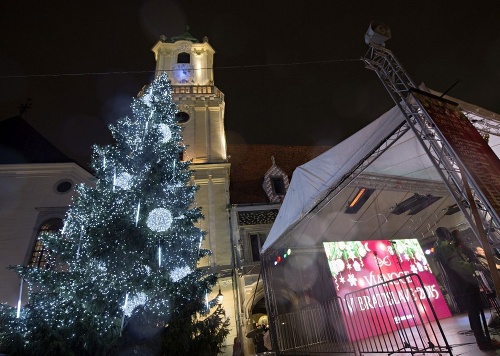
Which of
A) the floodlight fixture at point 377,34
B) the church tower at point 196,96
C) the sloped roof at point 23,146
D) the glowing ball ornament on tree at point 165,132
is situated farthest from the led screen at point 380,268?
the sloped roof at point 23,146

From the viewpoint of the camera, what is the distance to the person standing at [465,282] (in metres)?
4.31

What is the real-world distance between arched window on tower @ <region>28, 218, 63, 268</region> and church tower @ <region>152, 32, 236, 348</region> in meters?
7.13

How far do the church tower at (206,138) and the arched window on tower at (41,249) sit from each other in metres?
7.13

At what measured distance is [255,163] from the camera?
19.2 m

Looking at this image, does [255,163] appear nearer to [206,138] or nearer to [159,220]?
[206,138]

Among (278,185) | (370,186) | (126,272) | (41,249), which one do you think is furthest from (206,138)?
(126,272)

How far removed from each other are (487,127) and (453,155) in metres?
3.26

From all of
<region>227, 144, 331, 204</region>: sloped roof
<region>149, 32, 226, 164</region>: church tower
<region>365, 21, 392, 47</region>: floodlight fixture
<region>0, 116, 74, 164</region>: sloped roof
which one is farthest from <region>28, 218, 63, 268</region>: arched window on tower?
<region>365, 21, 392, 47</region>: floodlight fixture

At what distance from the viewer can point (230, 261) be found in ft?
43.3

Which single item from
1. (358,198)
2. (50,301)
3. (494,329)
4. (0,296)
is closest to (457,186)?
(494,329)

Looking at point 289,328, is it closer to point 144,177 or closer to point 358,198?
point 358,198

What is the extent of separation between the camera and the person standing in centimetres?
431

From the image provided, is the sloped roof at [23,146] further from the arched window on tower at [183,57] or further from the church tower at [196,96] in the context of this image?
the arched window on tower at [183,57]

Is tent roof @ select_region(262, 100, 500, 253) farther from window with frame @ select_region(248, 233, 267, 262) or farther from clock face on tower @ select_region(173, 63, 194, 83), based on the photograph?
clock face on tower @ select_region(173, 63, 194, 83)
